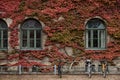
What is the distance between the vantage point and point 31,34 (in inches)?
1289

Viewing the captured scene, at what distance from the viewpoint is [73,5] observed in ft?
106

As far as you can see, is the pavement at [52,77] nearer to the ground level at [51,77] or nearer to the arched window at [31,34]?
the ground level at [51,77]

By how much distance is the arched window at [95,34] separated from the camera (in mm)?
32625

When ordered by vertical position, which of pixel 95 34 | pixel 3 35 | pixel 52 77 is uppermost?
pixel 95 34

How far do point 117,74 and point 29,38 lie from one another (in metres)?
8.13

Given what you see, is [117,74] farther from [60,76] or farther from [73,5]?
[73,5]

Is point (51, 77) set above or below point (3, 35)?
below

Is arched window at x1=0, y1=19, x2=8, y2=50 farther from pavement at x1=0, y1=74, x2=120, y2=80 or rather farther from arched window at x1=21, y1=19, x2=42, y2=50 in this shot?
pavement at x1=0, y1=74, x2=120, y2=80

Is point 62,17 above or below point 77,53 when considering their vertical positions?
above

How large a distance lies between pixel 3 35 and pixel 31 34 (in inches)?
91.5

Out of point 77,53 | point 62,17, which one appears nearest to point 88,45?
point 77,53

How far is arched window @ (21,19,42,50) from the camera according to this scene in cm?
3269

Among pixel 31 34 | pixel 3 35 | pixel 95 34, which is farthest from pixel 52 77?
pixel 3 35

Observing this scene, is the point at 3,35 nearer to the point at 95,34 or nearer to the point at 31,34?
the point at 31,34
